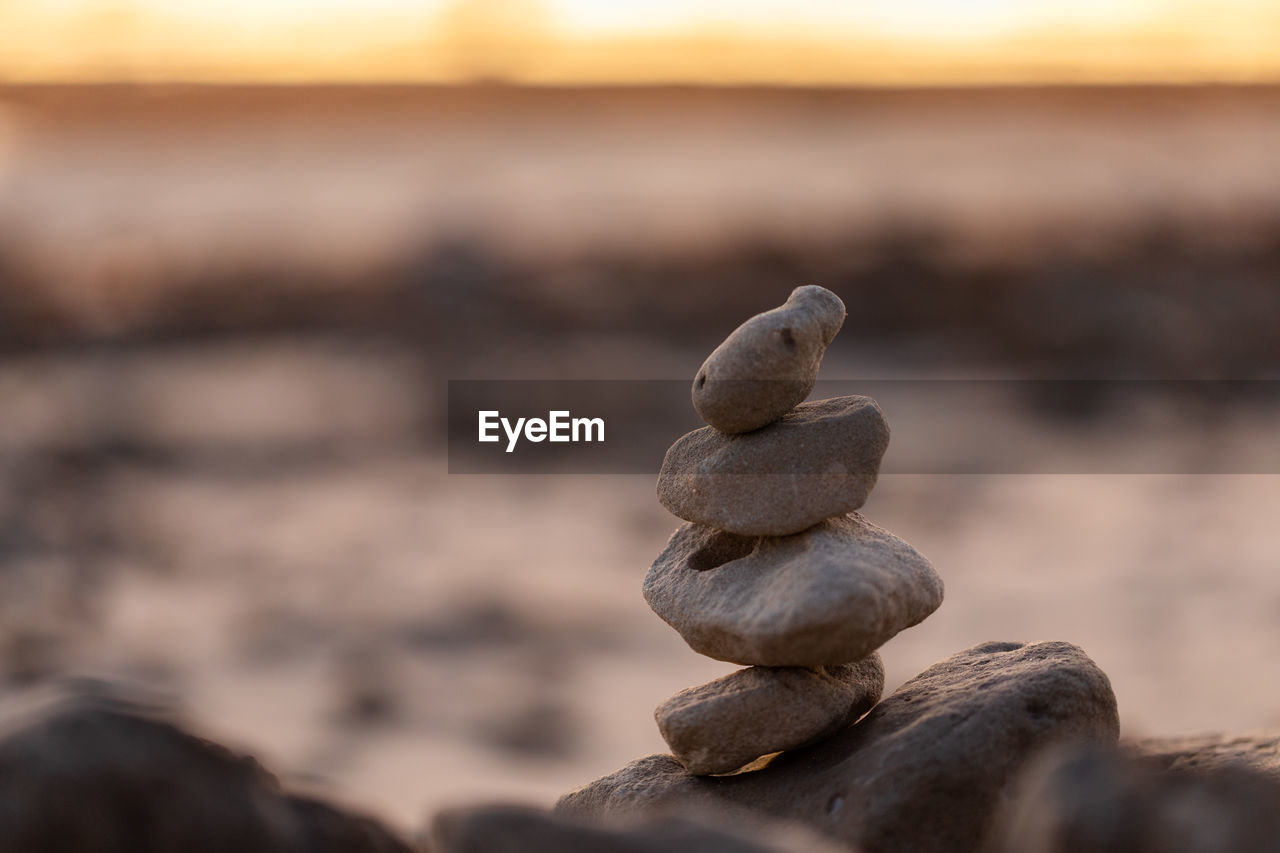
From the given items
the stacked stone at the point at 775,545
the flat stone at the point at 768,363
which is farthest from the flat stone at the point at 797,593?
the flat stone at the point at 768,363

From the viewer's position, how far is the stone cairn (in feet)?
11.5

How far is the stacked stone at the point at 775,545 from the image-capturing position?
3.70 m

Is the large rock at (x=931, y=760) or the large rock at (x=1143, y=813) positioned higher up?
the large rock at (x=1143, y=813)

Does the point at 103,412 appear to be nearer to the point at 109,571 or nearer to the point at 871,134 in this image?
the point at 109,571

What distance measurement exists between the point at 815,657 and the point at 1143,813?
1.39 meters

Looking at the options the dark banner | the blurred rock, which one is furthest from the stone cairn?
the dark banner

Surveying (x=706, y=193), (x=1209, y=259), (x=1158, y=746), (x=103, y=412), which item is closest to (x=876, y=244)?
(x=706, y=193)

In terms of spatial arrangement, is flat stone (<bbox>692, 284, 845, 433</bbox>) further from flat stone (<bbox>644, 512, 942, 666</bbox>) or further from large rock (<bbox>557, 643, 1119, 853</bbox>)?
large rock (<bbox>557, 643, 1119, 853</bbox>)

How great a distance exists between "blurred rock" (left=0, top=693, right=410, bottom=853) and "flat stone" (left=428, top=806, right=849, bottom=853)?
0.45 metres

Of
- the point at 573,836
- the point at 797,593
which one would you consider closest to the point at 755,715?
the point at 797,593

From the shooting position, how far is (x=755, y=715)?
12.5 feet

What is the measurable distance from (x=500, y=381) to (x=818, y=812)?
19.0 m

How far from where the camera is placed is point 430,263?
27.1 meters

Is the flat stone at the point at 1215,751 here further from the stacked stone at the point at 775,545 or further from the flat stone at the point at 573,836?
the flat stone at the point at 573,836
